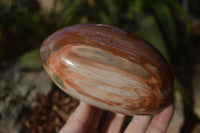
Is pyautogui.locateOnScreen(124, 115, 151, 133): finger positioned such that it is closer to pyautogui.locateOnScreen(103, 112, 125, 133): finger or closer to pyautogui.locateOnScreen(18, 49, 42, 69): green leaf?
pyautogui.locateOnScreen(103, 112, 125, 133): finger

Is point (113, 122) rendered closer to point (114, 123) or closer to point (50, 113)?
point (114, 123)

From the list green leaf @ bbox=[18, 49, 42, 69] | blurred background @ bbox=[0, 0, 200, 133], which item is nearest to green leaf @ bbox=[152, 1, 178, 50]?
blurred background @ bbox=[0, 0, 200, 133]

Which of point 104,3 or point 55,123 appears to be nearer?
point 55,123

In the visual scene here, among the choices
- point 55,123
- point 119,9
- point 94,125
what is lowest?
point 55,123

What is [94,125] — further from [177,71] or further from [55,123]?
[177,71]

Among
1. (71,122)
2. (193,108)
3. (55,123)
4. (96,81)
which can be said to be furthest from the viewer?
(193,108)

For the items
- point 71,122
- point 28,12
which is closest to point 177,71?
point 71,122
